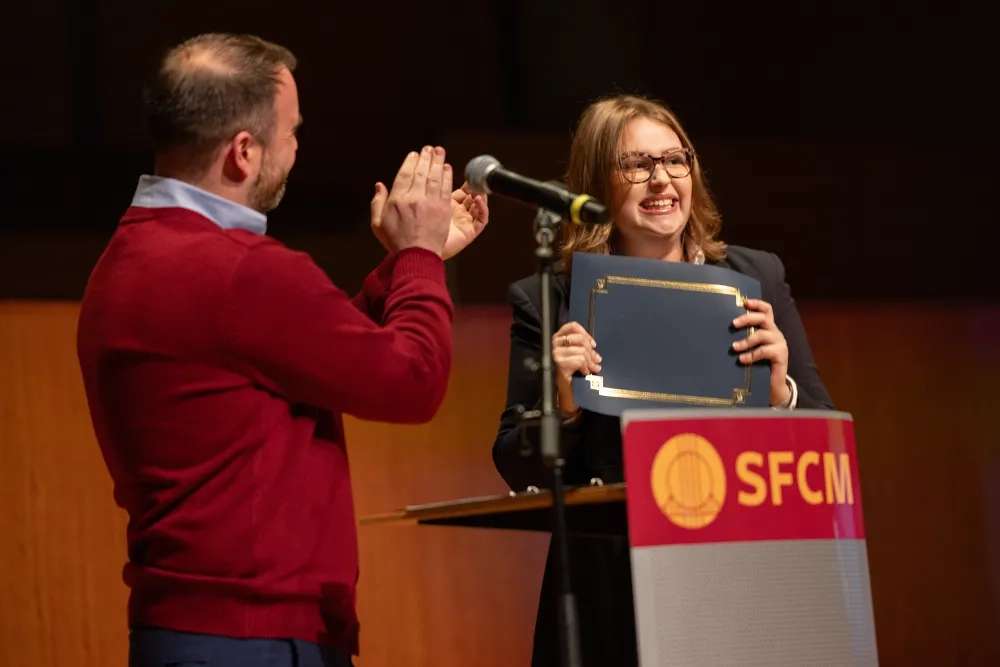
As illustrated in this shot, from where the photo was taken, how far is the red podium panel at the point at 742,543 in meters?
1.54

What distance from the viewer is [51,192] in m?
3.47

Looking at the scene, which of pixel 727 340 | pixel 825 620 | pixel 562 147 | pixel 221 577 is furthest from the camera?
pixel 562 147

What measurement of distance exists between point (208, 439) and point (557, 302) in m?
0.89

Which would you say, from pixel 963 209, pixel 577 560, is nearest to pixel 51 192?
pixel 577 560

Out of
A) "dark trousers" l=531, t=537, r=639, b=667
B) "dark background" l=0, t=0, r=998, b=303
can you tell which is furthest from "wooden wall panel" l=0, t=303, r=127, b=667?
"dark trousers" l=531, t=537, r=639, b=667

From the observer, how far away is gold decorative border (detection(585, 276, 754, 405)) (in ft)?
6.43

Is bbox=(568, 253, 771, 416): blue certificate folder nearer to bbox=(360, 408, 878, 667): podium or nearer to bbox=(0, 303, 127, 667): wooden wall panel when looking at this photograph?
bbox=(360, 408, 878, 667): podium

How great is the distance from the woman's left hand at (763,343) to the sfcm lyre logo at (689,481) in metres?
0.47

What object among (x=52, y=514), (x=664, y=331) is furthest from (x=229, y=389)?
(x=52, y=514)

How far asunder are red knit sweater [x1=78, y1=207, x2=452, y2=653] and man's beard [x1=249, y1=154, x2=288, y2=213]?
0.10 metres

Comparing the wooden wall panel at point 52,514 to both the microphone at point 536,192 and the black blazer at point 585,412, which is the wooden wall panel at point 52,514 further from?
the microphone at point 536,192

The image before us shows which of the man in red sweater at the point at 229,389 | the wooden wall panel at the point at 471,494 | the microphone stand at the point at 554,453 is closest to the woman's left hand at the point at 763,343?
the microphone stand at the point at 554,453

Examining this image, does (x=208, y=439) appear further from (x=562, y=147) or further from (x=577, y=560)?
(x=562, y=147)

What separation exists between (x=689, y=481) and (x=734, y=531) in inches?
3.6
